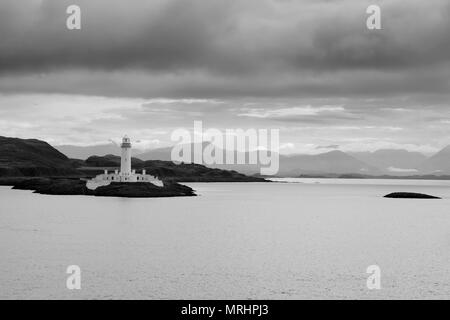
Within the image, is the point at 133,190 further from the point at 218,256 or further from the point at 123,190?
the point at 218,256

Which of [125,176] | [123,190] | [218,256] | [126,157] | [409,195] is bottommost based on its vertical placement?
[409,195]

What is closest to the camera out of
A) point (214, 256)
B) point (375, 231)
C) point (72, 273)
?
point (72, 273)

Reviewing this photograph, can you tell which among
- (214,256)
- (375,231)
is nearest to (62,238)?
(214,256)

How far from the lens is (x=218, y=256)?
41.9m

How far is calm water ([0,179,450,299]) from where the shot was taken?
30.1 m

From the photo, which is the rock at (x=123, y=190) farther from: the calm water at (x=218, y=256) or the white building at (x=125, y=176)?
the calm water at (x=218, y=256)

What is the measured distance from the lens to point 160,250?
4450 cm

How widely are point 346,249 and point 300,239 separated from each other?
7830 millimetres

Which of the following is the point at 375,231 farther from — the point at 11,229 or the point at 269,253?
the point at 11,229

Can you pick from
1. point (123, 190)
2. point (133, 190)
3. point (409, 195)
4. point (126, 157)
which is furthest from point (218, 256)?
point (409, 195)

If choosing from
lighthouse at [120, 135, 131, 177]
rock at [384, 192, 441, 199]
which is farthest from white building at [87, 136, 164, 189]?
rock at [384, 192, 441, 199]

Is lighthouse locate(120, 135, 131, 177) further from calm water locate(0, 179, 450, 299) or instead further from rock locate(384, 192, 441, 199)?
rock locate(384, 192, 441, 199)

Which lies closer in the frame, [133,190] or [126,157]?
[133,190]
